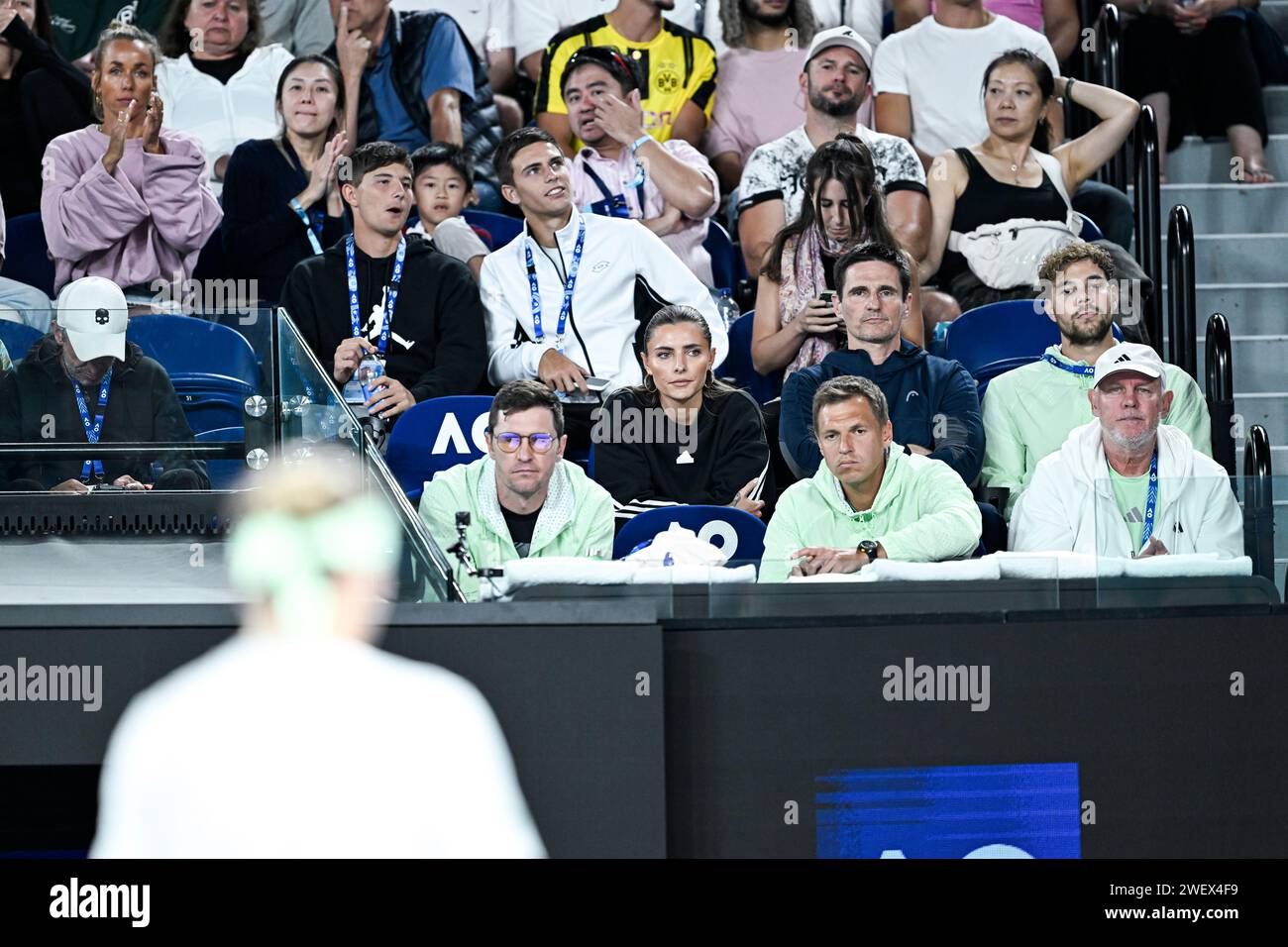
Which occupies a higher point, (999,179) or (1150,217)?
(999,179)

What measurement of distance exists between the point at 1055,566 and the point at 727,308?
120 inches

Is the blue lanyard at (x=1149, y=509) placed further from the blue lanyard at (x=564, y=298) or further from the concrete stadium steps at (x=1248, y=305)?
the concrete stadium steps at (x=1248, y=305)

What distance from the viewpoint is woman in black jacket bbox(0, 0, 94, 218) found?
25.0 ft

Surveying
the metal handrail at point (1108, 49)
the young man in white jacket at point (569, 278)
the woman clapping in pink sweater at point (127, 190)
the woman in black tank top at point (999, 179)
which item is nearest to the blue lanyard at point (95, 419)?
the young man in white jacket at point (569, 278)

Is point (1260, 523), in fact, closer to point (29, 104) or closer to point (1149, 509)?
point (1149, 509)

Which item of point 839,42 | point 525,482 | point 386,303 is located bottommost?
point 525,482

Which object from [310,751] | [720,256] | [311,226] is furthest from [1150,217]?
[310,751]

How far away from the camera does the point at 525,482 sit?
5.31m

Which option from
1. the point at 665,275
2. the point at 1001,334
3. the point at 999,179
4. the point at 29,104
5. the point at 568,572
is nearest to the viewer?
the point at 568,572

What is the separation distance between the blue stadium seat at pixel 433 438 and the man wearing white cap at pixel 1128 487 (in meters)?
1.75

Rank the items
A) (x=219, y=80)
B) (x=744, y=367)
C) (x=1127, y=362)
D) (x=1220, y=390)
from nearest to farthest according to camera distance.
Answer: (x=1127, y=362) < (x=1220, y=390) < (x=744, y=367) < (x=219, y=80)

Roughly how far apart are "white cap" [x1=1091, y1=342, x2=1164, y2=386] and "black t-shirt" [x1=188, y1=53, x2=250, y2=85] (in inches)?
154

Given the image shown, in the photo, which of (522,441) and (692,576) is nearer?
(692,576)

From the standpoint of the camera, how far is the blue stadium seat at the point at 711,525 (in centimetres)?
514
